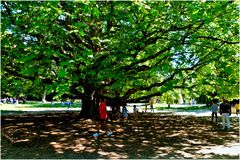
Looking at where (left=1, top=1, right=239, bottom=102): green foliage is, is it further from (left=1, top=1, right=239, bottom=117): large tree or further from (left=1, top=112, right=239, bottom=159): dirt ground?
(left=1, top=112, right=239, bottom=159): dirt ground

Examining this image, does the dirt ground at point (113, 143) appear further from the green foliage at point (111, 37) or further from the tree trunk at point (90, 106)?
the tree trunk at point (90, 106)

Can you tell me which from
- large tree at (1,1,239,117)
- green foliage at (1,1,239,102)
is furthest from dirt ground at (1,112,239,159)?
large tree at (1,1,239,117)

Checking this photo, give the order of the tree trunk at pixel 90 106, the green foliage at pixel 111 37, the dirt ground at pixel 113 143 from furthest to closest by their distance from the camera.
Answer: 1. the tree trunk at pixel 90 106
2. the dirt ground at pixel 113 143
3. the green foliage at pixel 111 37

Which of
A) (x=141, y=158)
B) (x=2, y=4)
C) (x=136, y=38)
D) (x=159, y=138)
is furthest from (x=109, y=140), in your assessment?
(x=2, y=4)

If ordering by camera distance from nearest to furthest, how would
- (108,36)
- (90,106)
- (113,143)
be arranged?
(113,143)
(108,36)
(90,106)

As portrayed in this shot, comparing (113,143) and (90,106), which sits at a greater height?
(90,106)

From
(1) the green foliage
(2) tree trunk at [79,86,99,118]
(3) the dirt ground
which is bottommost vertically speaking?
(3) the dirt ground

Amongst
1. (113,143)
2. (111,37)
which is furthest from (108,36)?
(113,143)

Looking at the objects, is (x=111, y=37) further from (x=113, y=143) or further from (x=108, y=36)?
(x=113, y=143)

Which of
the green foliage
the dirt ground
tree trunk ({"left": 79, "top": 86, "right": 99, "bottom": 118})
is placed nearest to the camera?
the green foliage

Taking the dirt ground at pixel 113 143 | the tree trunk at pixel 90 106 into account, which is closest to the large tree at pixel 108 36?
the dirt ground at pixel 113 143

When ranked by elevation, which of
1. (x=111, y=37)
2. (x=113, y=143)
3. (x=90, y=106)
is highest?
(x=111, y=37)

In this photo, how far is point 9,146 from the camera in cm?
1362

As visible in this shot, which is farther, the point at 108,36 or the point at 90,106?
the point at 90,106
